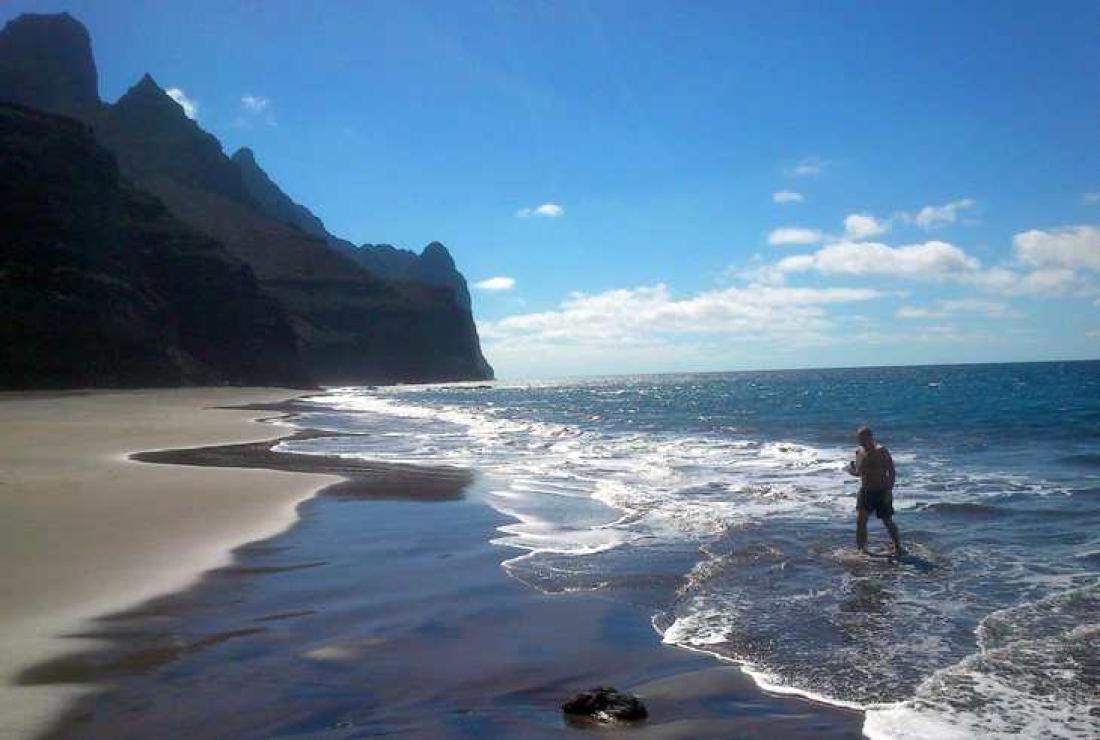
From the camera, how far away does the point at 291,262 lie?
150875 mm

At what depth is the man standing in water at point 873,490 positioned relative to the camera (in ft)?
36.0

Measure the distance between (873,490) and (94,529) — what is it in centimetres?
983

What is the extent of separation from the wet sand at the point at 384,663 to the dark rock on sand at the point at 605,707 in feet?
0.42

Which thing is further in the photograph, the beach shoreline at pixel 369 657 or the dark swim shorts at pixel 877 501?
the dark swim shorts at pixel 877 501

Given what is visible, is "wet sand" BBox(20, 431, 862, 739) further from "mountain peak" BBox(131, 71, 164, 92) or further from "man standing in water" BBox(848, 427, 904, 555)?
"mountain peak" BBox(131, 71, 164, 92)

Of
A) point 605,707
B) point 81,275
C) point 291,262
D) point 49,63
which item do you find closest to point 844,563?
point 605,707

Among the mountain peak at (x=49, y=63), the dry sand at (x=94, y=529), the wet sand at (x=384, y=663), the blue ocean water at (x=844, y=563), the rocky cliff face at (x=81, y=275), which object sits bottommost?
the blue ocean water at (x=844, y=563)

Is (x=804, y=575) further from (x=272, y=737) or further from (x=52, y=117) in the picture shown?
(x=52, y=117)

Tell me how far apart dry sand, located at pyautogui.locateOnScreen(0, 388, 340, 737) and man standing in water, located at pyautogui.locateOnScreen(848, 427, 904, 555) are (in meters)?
7.84

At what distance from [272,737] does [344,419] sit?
37444 millimetres

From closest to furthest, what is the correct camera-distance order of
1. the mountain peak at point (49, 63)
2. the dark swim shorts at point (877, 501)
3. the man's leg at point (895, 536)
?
the man's leg at point (895, 536)
the dark swim shorts at point (877, 501)
the mountain peak at point (49, 63)

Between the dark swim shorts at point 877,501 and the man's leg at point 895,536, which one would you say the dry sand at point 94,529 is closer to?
the dark swim shorts at point 877,501

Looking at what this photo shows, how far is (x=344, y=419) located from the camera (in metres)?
41.3

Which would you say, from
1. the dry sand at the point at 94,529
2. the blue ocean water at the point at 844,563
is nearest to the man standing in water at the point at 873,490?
the blue ocean water at the point at 844,563
